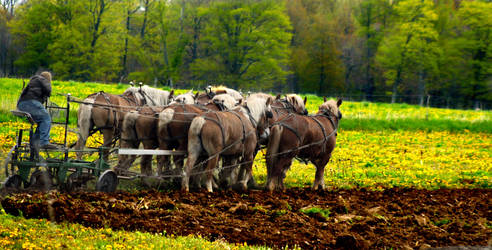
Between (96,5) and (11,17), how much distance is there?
1351cm

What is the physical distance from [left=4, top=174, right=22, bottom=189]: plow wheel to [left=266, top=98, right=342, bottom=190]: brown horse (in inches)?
209

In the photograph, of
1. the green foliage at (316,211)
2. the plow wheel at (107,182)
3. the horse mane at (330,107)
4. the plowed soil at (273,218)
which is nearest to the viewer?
the plowed soil at (273,218)

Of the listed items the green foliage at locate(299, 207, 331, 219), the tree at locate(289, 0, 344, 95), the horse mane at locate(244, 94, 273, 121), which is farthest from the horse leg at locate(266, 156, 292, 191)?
the tree at locate(289, 0, 344, 95)

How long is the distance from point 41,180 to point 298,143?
5645 mm

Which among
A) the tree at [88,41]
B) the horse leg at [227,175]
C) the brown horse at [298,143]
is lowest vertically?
the horse leg at [227,175]

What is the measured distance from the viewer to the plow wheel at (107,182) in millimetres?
9727

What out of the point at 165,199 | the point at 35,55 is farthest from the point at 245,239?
the point at 35,55

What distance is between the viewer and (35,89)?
10039 millimetres

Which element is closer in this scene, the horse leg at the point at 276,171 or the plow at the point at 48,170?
the plow at the point at 48,170

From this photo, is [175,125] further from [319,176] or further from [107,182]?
[319,176]

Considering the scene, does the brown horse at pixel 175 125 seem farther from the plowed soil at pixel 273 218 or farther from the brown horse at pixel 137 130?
the plowed soil at pixel 273 218

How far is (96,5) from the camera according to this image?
49531 mm

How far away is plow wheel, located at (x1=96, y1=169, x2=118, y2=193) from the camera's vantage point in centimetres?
973

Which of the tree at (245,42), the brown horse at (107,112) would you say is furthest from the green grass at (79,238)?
the tree at (245,42)
